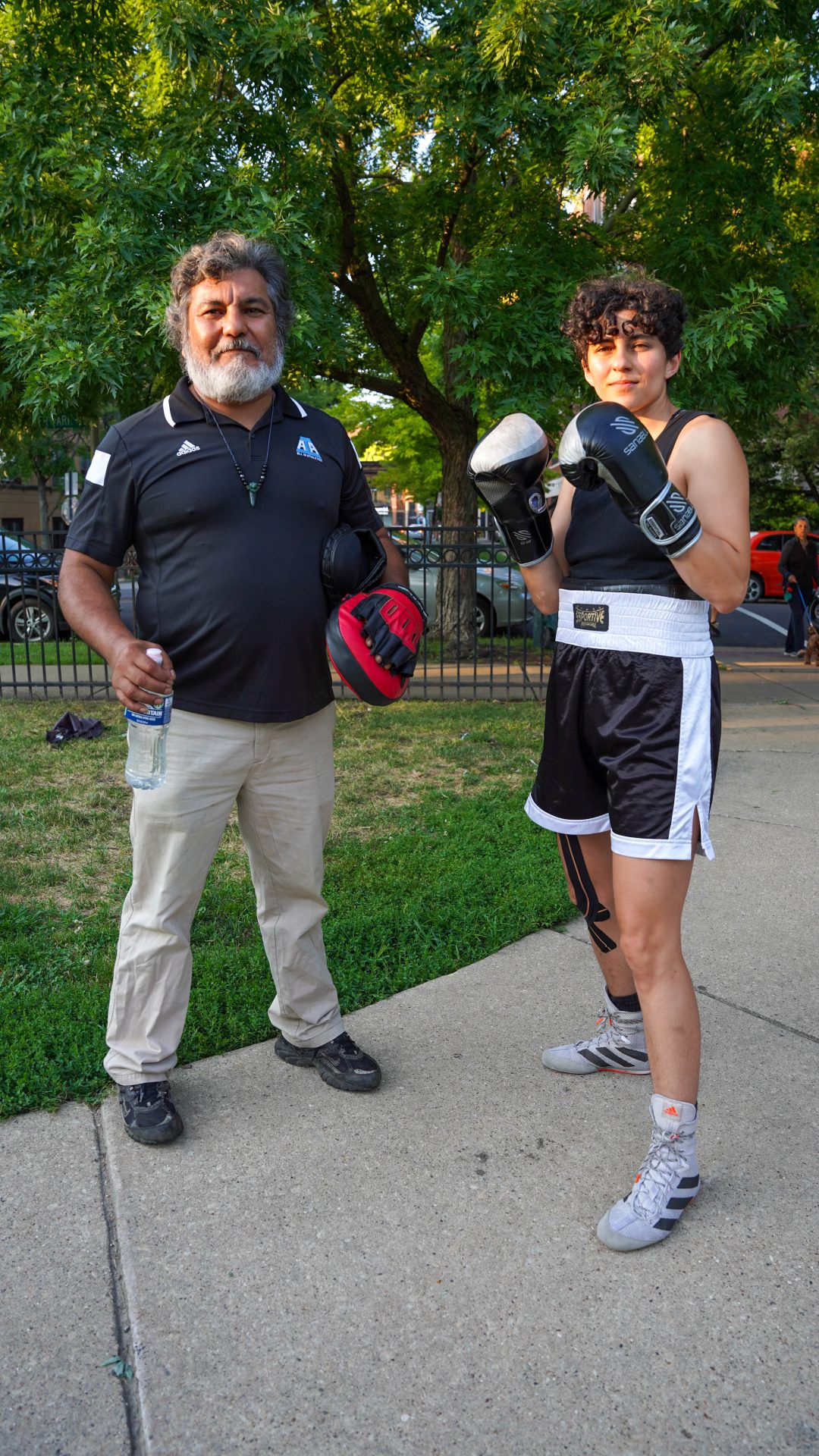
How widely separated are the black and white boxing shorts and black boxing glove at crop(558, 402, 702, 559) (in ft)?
0.84

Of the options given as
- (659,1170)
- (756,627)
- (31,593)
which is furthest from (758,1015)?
(756,627)

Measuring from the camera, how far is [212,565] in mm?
2705

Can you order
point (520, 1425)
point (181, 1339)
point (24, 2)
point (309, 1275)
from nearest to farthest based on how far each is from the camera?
point (520, 1425)
point (181, 1339)
point (309, 1275)
point (24, 2)

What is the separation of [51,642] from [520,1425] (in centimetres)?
1345

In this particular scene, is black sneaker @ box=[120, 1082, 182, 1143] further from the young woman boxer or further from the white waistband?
the white waistband

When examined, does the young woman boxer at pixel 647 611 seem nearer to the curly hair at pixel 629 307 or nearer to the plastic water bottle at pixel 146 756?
the curly hair at pixel 629 307

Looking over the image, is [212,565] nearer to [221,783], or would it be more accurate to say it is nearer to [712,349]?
[221,783]

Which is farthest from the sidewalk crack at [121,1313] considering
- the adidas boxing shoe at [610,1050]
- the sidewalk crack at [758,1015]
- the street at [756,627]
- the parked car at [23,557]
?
the street at [756,627]

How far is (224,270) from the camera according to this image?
2732 mm

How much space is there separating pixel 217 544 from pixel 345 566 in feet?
1.09

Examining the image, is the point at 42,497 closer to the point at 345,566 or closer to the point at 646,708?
the point at 345,566

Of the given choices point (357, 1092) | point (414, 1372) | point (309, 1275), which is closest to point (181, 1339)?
point (309, 1275)

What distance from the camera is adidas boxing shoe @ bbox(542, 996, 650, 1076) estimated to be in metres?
3.10

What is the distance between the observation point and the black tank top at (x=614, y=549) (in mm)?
2529
